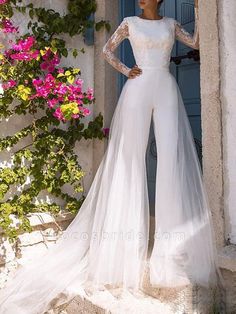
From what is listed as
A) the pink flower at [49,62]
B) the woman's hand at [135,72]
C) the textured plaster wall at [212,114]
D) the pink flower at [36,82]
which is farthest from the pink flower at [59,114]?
the textured plaster wall at [212,114]

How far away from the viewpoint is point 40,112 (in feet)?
11.5

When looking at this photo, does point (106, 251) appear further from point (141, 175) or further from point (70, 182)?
point (70, 182)

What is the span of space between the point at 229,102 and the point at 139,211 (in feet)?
3.27

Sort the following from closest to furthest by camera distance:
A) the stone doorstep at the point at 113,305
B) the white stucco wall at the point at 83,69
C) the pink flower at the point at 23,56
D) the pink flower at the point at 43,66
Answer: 1. the stone doorstep at the point at 113,305
2. the pink flower at the point at 23,56
3. the pink flower at the point at 43,66
4. the white stucco wall at the point at 83,69

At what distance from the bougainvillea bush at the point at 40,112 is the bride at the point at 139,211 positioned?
1.49 feet

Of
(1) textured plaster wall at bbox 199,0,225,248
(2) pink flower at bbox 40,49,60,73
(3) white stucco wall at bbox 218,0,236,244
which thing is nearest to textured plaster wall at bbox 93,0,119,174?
(2) pink flower at bbox 40,49,60,73

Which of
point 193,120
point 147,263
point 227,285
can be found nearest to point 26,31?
point 193,120

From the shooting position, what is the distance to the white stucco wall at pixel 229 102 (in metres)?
2.45

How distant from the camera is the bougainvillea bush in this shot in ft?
10.5

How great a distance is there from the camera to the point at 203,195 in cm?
259

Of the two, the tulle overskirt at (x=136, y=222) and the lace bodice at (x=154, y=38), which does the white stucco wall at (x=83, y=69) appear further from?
the lace bodice at (x=154, y=38)

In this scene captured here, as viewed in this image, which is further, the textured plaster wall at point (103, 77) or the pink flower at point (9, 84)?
the textured plaster wall at point (103, 77)

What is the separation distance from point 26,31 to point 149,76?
4.39 ft

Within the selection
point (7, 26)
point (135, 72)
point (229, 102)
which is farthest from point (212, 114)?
point (7, 26)
